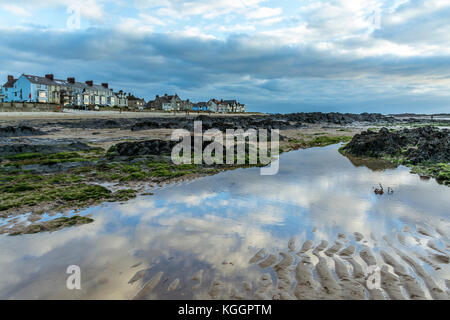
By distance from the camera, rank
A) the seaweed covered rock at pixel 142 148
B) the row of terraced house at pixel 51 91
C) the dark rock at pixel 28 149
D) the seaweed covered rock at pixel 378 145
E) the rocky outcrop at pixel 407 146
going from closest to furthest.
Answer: the dark rock at pixel 28 149
the rocky outcrop at pixel 407 146
the seaweed covered rock at pixel 142 148
the seaweed covered rock at pixel 378 145
the row of terraced house at pixel 51 91

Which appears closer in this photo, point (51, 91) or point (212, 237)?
point (212, 237)

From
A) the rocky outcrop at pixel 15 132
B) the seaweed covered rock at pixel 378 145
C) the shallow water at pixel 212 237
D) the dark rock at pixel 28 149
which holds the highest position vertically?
the rocky outcrop at pixel 15 132

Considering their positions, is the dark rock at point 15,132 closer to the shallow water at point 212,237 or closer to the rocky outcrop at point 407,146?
the shallow water at point 212,237

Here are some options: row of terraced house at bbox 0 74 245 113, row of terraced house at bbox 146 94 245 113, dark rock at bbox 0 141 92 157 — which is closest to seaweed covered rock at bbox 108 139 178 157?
dark rock at bbox 0 141 92 157

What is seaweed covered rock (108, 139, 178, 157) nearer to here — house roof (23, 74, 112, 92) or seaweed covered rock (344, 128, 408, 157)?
seaweed covered rock (344, 128, 408, 157)

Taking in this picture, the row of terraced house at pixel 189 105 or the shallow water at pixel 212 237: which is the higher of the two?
the row of terraced house at pixel 189 105

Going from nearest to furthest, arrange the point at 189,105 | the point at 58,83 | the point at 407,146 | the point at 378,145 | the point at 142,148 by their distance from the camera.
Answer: the point at 142,148 < the point at 378,145 < the point at 407,146 < the point at 58,83 < the point at 189,105

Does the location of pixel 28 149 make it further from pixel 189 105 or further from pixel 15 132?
pixel 189 105

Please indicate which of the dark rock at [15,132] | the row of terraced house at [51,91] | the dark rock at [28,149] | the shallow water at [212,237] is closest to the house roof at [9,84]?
the row of terraced house at [51,91]

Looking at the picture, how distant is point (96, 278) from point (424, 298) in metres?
4.22

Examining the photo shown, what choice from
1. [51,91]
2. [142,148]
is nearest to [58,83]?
[51,91]

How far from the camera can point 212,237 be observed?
504cm

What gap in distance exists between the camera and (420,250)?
A: 14.7 feet

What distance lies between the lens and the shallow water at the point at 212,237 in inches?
144
